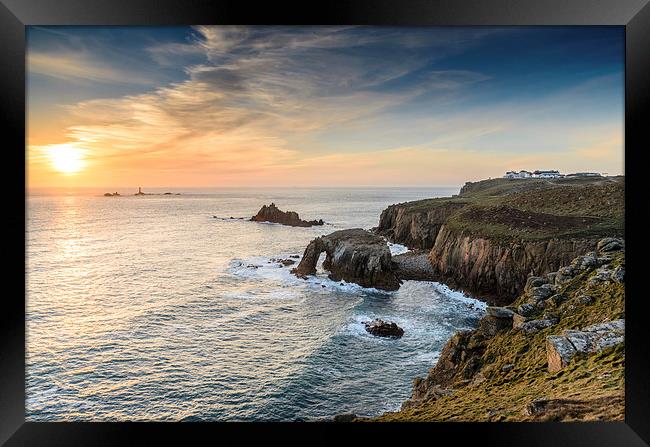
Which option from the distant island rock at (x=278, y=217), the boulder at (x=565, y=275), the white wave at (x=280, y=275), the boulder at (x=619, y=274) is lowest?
the white wave at (x=280, y=275)

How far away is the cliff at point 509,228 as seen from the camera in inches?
395

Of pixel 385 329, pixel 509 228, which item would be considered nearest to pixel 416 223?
pixel 509 228

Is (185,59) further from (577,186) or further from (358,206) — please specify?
(358,206)

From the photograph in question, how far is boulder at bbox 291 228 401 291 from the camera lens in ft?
46.1

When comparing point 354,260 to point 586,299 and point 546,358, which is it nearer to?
point 586,299

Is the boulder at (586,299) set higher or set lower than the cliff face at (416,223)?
lower

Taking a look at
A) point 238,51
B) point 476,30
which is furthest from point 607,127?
point 238,51

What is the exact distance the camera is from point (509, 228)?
39.9ft

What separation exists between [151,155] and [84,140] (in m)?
1.28

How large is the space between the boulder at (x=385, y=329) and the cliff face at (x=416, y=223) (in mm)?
7367

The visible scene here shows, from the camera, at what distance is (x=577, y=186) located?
11180mm

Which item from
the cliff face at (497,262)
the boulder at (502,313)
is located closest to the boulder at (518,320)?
the boulder at (502,313)
